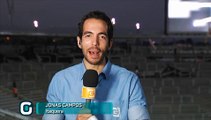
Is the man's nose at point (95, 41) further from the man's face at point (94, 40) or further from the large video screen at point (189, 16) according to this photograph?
the large video screen at point (189, 16)

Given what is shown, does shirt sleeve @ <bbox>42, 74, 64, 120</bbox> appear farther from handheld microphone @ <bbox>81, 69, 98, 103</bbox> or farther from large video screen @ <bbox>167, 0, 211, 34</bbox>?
large video screen @ <bbox>167, 0, 211, 34</bbox>

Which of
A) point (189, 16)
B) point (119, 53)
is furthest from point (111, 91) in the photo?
point (119, 53)

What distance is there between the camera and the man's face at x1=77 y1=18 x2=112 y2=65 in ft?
3.29

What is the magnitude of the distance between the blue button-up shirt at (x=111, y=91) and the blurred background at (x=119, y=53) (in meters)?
5.55

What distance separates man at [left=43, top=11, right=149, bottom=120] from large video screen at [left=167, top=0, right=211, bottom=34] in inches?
141

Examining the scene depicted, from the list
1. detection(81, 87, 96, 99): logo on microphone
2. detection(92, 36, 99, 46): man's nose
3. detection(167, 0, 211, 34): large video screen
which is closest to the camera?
detection(81, 87, 96, 99): logo on microphone

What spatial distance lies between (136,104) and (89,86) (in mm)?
161

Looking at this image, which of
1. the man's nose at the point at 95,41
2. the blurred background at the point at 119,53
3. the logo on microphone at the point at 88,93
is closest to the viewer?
the logo on microphone at the point at 88,93

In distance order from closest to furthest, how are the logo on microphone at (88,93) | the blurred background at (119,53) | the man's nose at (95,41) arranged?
the logo on microphone at (88,93)
the man's nose at (95,41)
the blurred background at (119,53)

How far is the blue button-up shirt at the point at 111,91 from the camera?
1000 millimetres

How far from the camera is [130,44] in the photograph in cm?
942

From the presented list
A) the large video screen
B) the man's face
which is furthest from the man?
the large video screen

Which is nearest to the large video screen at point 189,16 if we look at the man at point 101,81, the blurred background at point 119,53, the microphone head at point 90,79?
the blurred background at point 119,53

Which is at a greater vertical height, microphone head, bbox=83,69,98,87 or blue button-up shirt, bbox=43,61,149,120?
microphone head, bbox=83,69,98,87
